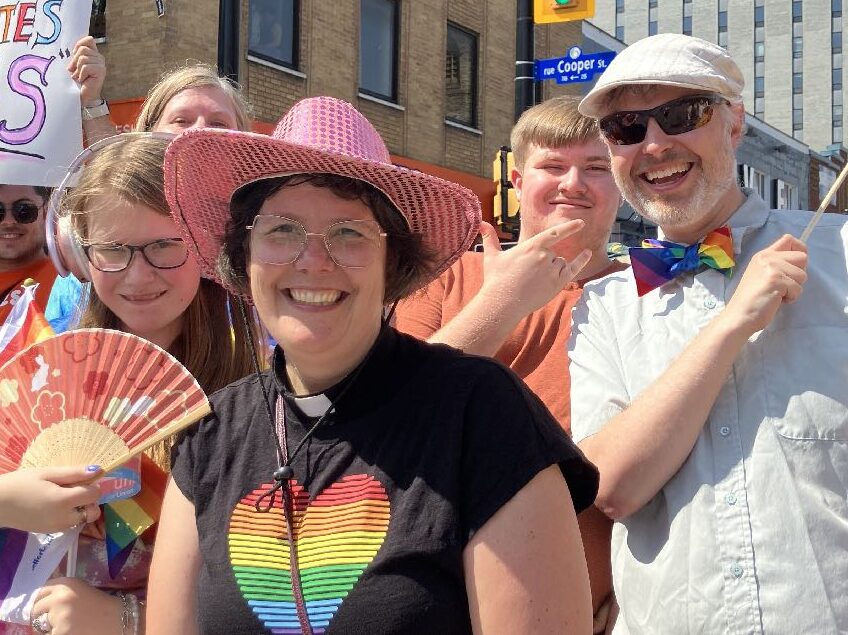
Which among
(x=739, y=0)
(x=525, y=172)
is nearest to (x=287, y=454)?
(x=525, y=172)

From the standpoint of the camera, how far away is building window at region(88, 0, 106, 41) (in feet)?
37.9

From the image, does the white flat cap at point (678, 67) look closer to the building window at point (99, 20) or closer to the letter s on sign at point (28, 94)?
the letter s on sign at point (28, 94)

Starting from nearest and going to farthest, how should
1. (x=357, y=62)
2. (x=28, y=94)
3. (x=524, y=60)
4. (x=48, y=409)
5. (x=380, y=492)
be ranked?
(x=380, y=492) < (x=48, y=409) < (x=28, y=94) < (x=524, y=60) < (x=357, y=62)

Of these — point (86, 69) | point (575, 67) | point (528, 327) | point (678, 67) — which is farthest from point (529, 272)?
point (575, 67)

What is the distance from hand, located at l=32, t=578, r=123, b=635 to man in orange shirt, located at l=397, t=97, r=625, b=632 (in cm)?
105

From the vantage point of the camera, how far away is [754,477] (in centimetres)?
203

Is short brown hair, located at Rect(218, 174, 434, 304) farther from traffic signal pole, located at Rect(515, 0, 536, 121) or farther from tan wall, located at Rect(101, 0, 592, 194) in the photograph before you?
tan wall, located at Rect(101, 0, 592, 194)

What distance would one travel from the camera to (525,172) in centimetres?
321

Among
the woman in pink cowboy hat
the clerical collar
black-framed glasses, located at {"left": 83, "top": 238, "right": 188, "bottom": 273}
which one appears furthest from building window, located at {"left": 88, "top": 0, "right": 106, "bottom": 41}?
the clerical collar

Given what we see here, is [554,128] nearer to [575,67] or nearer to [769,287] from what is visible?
[769,287]

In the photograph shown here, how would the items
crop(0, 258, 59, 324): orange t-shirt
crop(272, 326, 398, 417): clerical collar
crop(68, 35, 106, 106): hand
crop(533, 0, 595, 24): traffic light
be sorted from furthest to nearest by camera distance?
crop(533, 0, 595, 24): traffic light
crop(68, 35, 106, 106): hand
crop(0, 258, 59, 324): orange t-shirt
crop(272, 326, 398, 417): clerical collar

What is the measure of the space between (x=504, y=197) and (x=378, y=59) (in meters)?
4.74

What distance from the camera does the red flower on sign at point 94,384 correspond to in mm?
2137

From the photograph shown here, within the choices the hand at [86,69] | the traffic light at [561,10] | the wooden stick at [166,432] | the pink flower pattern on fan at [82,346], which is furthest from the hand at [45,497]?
the traffic light at [561,10]
